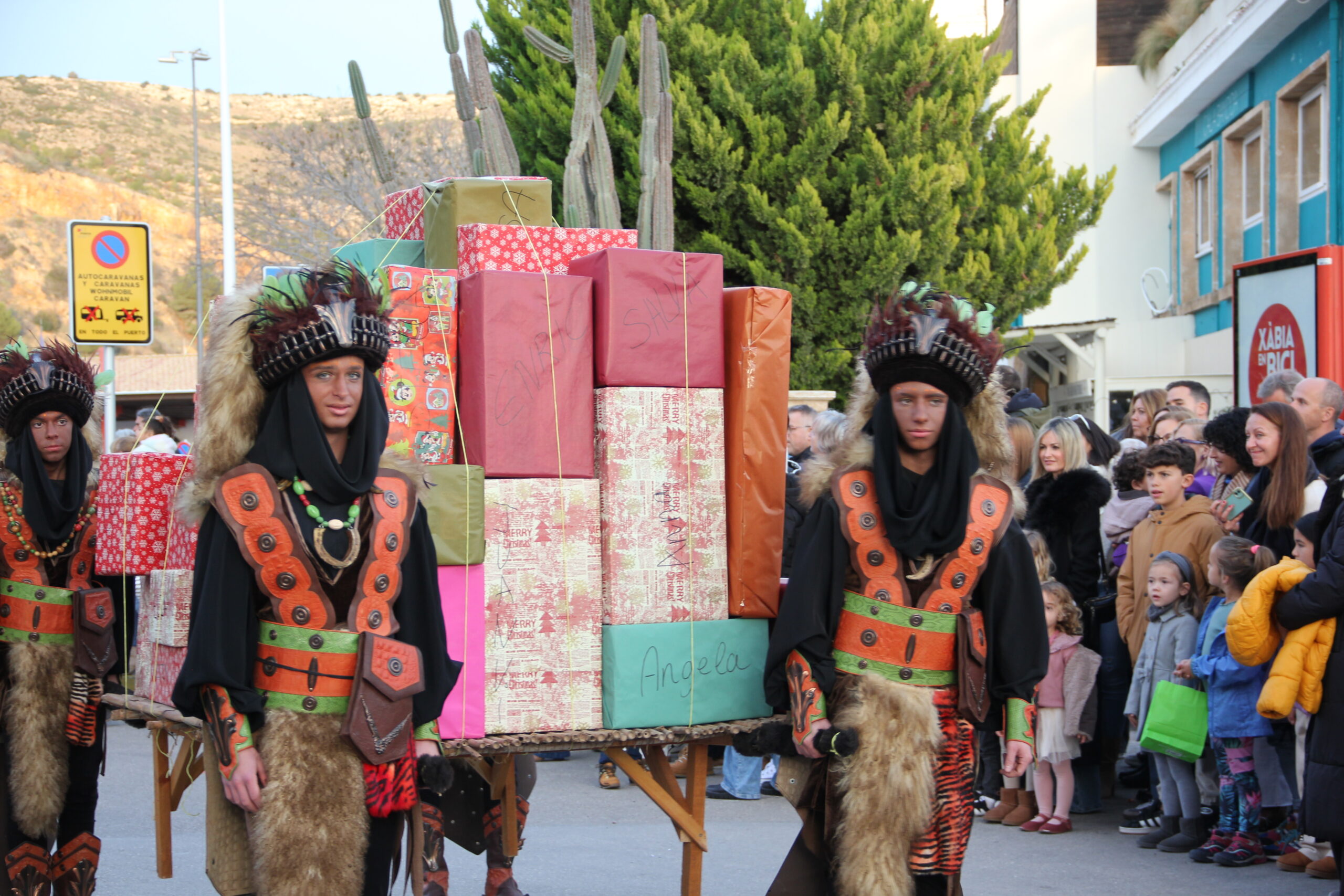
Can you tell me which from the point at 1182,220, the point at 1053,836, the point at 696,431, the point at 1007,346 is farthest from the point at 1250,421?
the point at 1182,220

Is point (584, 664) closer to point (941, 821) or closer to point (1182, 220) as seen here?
point (941, 821)

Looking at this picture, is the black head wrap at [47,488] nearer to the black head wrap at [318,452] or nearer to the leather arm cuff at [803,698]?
the black head wrap at [318,452]

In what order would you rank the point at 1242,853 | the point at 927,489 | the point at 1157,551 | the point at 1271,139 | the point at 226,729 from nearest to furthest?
the point at 226,729 → the point at 927,489 → the point at 1242,853 → the point at 1157,551 → the point at 1271,139

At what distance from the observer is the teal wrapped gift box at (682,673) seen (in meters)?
4.27

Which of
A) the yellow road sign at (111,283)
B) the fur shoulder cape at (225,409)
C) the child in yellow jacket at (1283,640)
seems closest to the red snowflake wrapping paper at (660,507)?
the fur shoulder cape at (225,409)

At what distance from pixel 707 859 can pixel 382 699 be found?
10.5 ft

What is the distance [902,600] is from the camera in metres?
3.93

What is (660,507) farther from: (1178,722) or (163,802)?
(1178,722)

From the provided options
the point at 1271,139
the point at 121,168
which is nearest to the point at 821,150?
the point at 1271,139

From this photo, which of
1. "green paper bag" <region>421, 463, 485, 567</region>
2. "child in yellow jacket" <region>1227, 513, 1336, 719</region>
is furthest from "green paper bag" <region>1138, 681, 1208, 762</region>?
"green paper bag" <region>421, 463, 485, 567</region>

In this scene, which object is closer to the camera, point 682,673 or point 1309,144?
point 682,673

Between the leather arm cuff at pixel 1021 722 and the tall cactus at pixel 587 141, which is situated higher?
the tall cactus at pixel 587 141

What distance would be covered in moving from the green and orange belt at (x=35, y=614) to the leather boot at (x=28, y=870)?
75 centimetres

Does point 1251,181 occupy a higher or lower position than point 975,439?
higher
